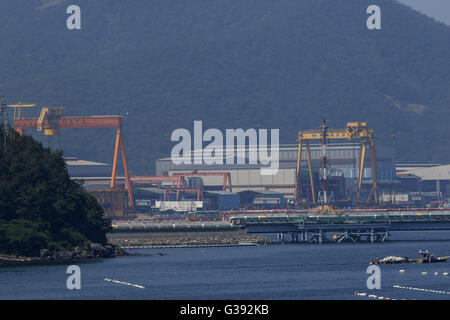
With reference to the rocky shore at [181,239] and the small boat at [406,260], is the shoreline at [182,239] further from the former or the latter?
the small boat at [406,260]

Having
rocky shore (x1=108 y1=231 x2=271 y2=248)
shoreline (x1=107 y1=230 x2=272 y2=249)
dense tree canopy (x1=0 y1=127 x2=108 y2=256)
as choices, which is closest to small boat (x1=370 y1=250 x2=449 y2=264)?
dense tree canopy (x1=0 y1=127 x2=108 y2=256)

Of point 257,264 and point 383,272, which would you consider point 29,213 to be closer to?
point 257,264

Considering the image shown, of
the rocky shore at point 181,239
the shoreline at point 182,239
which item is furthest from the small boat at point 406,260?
the rocky shore at point 181,239

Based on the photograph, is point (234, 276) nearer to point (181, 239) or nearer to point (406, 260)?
point (406, 260)

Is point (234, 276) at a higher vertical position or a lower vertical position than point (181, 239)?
lower

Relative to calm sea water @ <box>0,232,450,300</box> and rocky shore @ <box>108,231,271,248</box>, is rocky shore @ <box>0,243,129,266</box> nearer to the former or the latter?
calm sea water @ <box>0,232,450,300</box>

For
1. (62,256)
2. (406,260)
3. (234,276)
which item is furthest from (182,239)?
(234,276)
